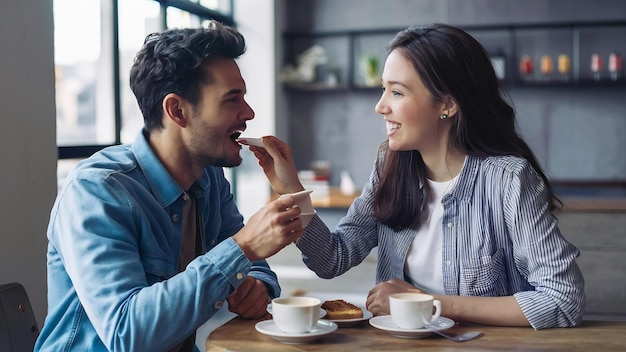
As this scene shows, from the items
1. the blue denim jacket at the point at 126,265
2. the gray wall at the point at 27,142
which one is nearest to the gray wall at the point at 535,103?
the gray wall at the point at 27,142

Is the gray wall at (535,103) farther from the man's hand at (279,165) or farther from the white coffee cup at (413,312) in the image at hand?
the white coffee cup at (413,312)

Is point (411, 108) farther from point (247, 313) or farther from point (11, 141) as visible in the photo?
point (11, 141)

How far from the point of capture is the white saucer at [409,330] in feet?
4.71

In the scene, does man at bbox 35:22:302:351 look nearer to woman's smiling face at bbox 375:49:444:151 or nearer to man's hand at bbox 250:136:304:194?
man's hand at bbox 250:136:304:194

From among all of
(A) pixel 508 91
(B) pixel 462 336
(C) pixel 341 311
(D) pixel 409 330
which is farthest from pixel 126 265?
(A) pixel 508 91

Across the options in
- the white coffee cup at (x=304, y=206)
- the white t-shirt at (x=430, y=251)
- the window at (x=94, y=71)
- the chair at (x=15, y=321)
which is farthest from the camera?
the window at (x=94, y=71)

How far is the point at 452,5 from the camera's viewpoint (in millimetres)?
5402

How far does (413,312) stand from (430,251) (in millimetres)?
477

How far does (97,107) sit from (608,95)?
3528 millimetres

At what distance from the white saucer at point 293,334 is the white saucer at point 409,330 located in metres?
0.09

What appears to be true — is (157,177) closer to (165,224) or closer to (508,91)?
(165,224)

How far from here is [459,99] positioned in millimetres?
1922

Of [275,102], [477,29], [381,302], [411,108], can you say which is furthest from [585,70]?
[381,302]

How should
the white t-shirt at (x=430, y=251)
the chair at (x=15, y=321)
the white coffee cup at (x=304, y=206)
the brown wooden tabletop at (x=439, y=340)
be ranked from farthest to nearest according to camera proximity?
the white t-shirt at (x=430, y=251) < the chair at (x=15, y=321) < the white coffee cup at (x=304, y=206) < the brown wooden tabletop at (x=439, y=340)
